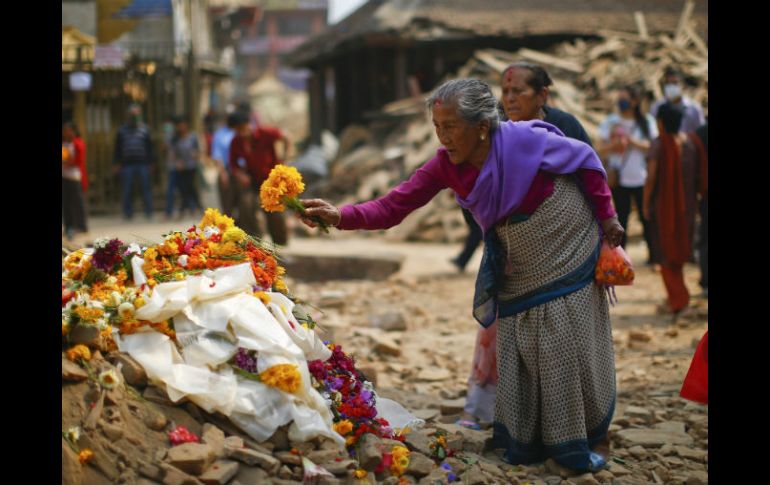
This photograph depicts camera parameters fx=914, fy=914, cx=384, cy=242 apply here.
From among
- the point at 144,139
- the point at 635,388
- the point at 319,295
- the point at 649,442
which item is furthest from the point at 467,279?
the point at 144,139

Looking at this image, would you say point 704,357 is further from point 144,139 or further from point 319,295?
point 144,139

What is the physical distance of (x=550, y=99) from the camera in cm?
1576

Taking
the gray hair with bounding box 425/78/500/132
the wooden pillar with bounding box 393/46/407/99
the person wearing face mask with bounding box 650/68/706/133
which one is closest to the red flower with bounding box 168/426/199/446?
the gray hair with bounding box 425/78/500/132

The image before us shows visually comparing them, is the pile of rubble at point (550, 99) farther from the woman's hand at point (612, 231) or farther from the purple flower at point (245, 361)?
the purple flower at point (245, 361)

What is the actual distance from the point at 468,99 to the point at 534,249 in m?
0.75

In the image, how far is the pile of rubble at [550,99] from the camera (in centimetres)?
1533

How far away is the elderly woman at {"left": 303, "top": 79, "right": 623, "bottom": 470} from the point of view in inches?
155

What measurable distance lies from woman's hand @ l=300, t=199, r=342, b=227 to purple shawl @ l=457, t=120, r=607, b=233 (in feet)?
1.95

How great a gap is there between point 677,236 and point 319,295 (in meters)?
3.76

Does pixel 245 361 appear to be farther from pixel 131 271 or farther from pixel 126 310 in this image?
pixel 131 271

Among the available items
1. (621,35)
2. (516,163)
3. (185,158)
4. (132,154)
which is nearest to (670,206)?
(516,163)

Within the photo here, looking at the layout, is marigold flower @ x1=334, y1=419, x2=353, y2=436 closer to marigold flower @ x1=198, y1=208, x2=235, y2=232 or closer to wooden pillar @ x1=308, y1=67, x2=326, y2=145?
marigold flower @ x1=198, y1=208, x2=235, y2=232

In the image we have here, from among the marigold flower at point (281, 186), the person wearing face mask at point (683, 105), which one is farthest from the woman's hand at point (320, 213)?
the person wearing face mask at point (683, 105)

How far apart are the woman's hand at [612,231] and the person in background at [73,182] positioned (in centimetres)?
907
